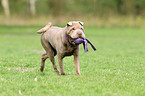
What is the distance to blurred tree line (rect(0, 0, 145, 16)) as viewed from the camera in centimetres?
3853

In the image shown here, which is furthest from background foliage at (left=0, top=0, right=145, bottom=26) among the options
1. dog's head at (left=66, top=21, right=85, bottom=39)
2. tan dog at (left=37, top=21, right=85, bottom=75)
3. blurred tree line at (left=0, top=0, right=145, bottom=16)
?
dog's head at (left=66, top=21, right=85, bottom=39)

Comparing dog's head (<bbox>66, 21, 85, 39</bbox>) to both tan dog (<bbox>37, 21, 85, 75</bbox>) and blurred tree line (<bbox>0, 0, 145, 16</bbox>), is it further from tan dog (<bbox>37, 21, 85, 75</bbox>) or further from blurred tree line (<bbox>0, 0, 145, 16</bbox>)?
blurred tree line (<bbox>0, 0, 145, 16</bbox>)

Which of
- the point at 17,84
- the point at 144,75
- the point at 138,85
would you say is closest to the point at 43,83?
the point at 17,84

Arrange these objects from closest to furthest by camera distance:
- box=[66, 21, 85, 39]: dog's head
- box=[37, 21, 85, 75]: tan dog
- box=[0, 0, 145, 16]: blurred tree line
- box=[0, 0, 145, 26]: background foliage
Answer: box=[66, 21, 85, 39]: dog's head < box=[37, 21, 85, 75]: tan dog < box=[0, 0, 145, 26]: background foliage < box=[0, 0, 145, 16]: blurred tree line

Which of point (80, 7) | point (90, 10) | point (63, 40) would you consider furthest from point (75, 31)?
point (80, 7)

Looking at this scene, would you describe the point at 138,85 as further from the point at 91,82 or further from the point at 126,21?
the point at 126,21

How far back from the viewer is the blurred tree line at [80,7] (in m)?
38.5

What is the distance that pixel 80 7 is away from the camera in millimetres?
56656

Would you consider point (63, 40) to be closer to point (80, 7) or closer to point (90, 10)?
point (90, 10)

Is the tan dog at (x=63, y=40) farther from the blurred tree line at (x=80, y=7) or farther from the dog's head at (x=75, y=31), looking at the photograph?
the blurred tree line at (x=80, y=7)

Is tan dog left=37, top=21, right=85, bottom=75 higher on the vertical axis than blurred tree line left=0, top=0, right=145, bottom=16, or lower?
higher

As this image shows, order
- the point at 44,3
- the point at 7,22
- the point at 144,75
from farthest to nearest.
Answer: the point at 44,3 < the point at 7,22 < the point at 144,75

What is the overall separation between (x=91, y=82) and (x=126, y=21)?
2952 cm

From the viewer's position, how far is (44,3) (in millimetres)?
63625
